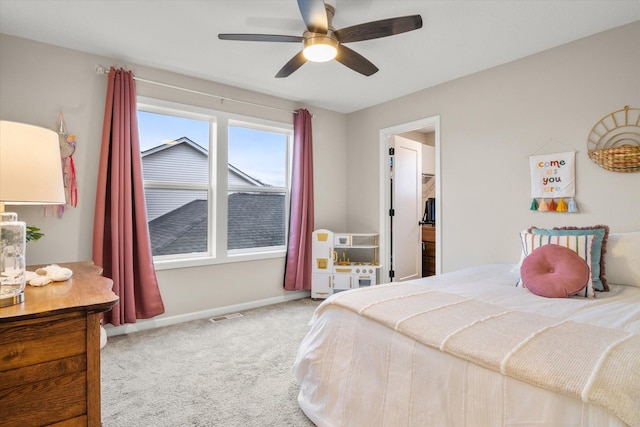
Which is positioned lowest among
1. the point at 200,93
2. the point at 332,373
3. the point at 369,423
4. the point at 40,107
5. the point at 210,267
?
the point at 369,423

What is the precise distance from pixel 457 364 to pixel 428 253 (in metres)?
4.01

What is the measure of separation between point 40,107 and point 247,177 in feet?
6.42

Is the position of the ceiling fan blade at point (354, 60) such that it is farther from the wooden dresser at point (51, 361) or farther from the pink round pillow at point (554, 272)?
the wooden dresser at point (51, 361)

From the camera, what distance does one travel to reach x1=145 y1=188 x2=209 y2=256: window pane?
3348mm

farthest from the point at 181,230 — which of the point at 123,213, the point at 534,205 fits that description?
the point at 534,205

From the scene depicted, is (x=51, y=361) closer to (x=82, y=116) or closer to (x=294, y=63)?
(x=294, y=63)

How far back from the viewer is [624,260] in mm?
2088

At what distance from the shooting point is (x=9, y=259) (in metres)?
1.09

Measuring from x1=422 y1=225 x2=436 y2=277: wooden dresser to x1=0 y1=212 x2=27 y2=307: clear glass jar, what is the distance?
15.2 ft

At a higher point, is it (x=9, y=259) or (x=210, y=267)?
(x=9, y=259)

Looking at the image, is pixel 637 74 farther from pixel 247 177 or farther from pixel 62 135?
pixel 62 135

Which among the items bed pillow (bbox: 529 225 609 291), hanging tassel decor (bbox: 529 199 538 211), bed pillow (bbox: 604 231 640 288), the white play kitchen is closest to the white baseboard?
the white play kitchen

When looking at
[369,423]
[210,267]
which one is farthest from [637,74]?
[210,267]

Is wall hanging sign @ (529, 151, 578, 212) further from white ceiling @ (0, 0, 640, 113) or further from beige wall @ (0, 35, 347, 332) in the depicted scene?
beige wall @ (0, 35, 347, 332)
